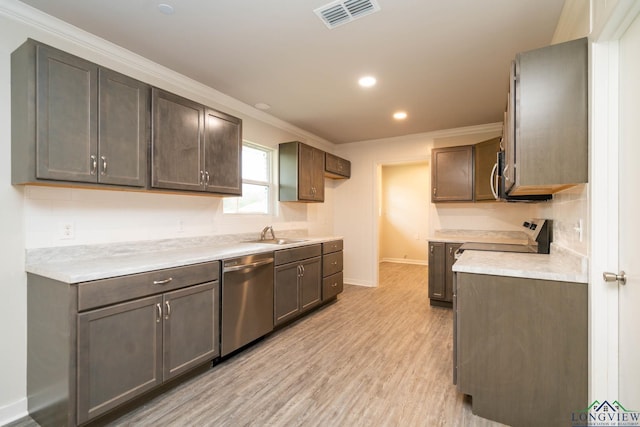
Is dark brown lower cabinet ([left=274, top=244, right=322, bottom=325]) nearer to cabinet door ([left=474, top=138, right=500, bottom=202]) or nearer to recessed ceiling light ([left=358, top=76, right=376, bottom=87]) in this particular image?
recessed ceiling light ([left=358, top=76, right=376, bottom=87])

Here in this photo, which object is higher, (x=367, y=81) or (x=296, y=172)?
(x=367, y=81)

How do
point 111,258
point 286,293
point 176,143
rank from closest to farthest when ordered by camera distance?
point 111,258, point 176,143, point 286,293

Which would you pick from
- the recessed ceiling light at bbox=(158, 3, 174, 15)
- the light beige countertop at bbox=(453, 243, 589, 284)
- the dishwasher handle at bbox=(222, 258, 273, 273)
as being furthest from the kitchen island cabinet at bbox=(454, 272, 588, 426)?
the recessed ceiling light at bbox=(158, 3, 174, 15)

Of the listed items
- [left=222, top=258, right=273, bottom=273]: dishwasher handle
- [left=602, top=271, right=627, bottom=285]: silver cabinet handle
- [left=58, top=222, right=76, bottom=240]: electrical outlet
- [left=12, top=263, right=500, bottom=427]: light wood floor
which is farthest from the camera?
[left=222, top=258, right=273, bottom=273]: dishwasher handle

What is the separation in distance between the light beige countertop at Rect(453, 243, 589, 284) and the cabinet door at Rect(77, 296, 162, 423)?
6.57 feet

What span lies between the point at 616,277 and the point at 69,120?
310cm

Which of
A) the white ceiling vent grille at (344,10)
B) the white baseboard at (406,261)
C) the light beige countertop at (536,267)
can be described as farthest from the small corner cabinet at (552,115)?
the white baseboard at (406,261)

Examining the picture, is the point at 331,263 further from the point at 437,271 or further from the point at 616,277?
the point at 616,277

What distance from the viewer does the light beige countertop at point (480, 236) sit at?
4.08 meters

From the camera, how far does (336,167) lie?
16.3ft

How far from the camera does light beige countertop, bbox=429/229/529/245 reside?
4082 millimetres

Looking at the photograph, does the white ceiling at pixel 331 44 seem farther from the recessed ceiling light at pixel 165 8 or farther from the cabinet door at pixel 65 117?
the cabinet door at pixel 65 117

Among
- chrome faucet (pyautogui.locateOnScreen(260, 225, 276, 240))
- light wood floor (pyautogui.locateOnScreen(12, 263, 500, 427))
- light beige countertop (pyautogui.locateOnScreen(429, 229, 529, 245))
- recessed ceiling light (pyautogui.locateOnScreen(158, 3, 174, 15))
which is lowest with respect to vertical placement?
light wood floor (pyautogui.locateOnScreen(12, 263, 500, 427))

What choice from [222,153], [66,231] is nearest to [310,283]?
[222,153]
